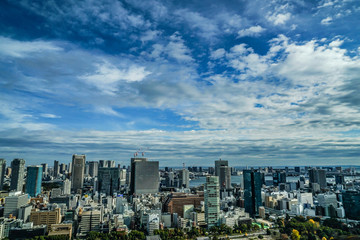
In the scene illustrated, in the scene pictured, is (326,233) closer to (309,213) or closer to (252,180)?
(309,213)

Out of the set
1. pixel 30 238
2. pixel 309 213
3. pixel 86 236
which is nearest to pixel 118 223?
pixel 86 236

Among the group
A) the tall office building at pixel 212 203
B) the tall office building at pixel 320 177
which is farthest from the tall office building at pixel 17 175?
the tall office building at pixel 320 177

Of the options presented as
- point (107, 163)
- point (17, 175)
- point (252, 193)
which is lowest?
point (252, 193)

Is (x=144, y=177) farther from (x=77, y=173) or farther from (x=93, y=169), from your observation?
(x=93, y=169)

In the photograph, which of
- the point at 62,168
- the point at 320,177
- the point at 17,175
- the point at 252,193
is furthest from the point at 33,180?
the point at 320,177

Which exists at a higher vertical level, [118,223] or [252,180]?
[252,180]
